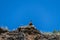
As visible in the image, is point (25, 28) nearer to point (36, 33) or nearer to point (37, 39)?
point (36, 33)

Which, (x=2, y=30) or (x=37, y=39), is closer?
(x=37, y=39)

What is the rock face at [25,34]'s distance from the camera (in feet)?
88.0

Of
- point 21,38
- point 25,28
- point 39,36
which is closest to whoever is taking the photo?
point 21,38

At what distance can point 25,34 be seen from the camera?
29.2 metres

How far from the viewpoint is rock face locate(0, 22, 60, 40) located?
2683 cm

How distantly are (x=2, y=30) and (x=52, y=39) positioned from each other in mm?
8432

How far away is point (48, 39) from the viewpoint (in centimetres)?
2702

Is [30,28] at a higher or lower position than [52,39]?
higher

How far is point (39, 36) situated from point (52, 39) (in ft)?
8.74

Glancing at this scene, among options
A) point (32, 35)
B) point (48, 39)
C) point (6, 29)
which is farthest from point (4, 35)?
point (48, 39)

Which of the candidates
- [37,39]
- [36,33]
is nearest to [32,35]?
[36,33]

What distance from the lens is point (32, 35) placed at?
30406 millimetres

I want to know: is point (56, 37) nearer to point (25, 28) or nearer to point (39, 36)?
point (39, 36)

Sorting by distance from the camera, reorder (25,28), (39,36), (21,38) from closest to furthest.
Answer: (21,38), (39,36), (25,28)
